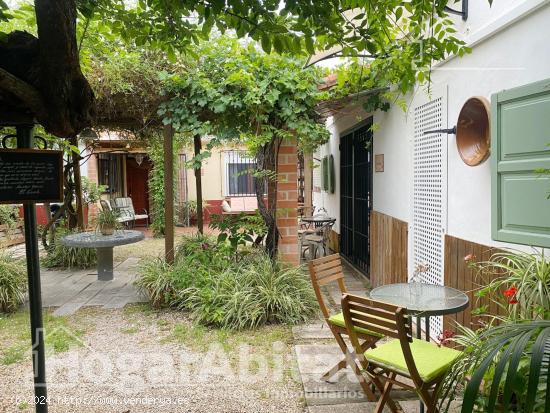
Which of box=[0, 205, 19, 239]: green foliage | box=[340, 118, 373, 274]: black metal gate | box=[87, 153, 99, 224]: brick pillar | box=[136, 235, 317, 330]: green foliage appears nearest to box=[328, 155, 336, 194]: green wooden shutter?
box=[340, 118, 373, 274]: black metal gate

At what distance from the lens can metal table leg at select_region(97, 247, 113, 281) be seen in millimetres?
5820

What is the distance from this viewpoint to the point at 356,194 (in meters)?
6.72

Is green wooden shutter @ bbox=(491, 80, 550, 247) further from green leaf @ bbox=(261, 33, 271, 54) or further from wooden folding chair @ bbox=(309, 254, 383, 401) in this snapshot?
green leaf @ bbox=(261, 33, 271, 54)

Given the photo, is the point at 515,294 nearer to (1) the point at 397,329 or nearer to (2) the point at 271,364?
(1) the point at 397,329

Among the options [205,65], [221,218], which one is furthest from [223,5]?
[221,218]

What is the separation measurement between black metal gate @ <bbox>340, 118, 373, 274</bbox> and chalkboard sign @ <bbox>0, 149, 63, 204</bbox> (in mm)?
4262

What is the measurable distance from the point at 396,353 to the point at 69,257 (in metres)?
6.00

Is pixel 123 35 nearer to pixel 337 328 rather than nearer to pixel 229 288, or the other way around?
pixel 337 328

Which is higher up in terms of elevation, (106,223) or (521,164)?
(521,164)

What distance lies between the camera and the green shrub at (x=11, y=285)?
4469mm

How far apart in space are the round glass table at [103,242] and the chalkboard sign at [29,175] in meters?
3.37

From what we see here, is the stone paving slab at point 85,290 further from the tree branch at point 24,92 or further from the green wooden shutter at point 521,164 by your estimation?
the green wooden shutter at point 521,164

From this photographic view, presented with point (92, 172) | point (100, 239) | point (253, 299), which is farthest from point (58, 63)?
point (92, 172)

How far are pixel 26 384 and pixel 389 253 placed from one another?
3.81 meters
